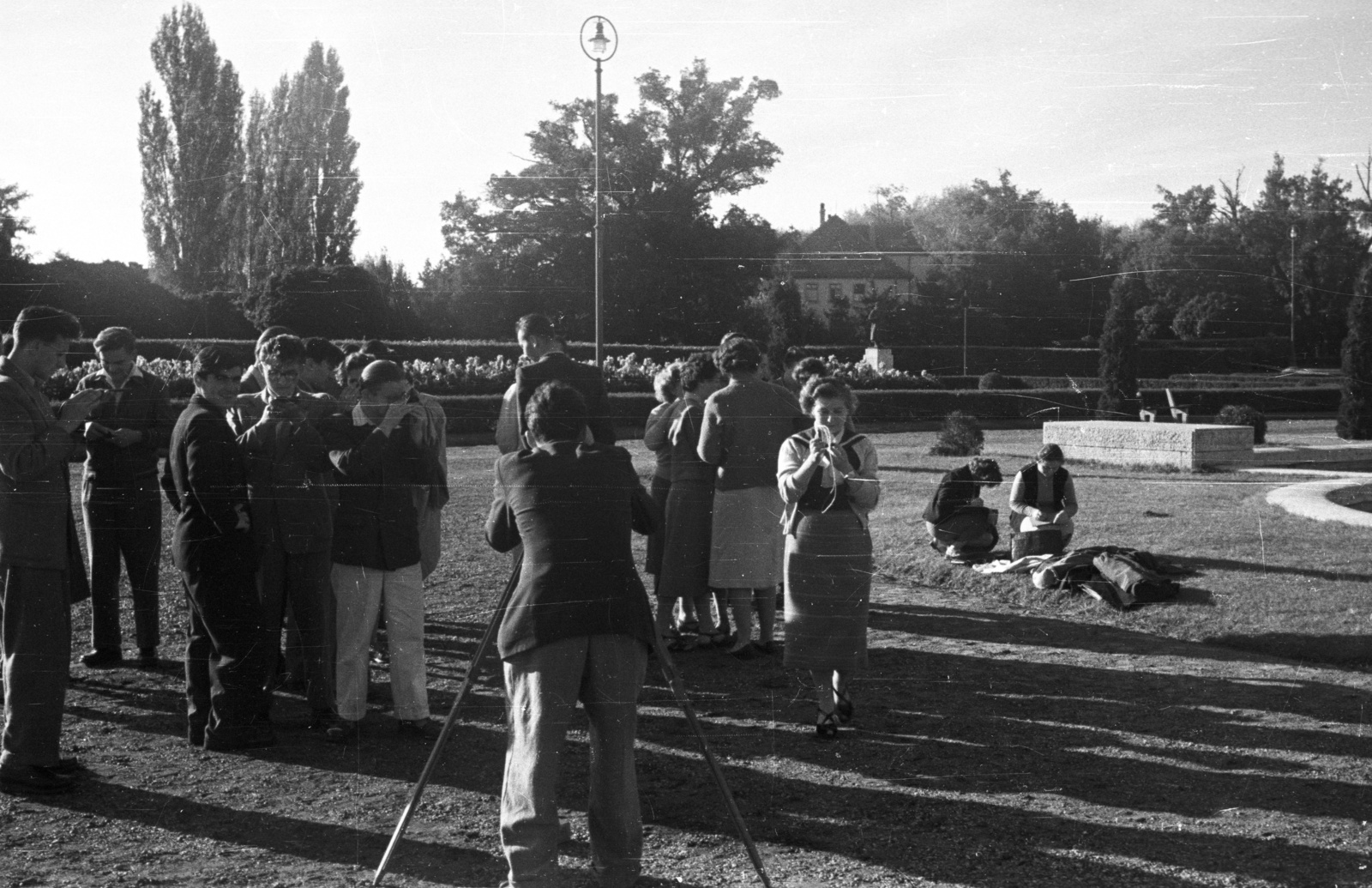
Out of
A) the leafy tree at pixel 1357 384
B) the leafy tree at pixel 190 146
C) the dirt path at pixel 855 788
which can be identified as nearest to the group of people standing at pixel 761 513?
the dirt path at pixel 855 788

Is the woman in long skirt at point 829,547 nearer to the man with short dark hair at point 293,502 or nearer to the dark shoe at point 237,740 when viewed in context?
the man with short dark hair at point 293,502

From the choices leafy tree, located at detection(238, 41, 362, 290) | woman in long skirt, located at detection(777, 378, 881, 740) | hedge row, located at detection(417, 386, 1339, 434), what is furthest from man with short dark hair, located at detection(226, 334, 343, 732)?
hedge row, located at detection(417, 386, 1339, 434)

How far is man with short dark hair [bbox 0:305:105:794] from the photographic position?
150 inches

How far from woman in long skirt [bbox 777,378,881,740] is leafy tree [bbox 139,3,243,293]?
Result: 2.72m

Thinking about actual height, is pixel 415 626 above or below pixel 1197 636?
above

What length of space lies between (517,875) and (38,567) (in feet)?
7.09

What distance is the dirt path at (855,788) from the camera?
10.6 feet

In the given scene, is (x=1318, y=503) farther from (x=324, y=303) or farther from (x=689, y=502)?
(x=324, y=303)

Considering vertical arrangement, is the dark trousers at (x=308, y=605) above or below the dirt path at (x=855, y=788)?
above

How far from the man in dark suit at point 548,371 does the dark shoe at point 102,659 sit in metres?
2.86

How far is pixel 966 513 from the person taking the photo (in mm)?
8688

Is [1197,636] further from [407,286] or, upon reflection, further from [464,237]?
[407,286]

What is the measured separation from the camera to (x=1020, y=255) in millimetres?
6863

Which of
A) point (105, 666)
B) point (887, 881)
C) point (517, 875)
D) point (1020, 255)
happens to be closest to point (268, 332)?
point (105, 666)
